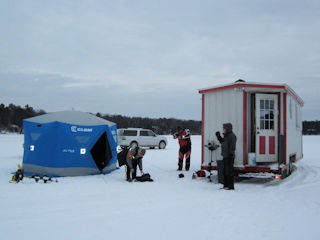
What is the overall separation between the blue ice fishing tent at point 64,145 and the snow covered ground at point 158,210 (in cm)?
90

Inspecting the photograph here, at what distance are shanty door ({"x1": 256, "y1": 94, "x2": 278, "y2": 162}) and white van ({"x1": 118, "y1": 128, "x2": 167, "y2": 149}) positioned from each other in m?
13.6

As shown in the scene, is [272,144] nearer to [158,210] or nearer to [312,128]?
[158,210]

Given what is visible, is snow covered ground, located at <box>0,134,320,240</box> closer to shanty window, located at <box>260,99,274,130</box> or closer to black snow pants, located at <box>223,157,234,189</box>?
black snow pants, located at <box>223,157,234,189</box>

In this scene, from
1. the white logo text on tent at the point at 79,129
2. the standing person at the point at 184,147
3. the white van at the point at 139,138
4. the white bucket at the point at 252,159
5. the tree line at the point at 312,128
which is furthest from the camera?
the tree line at the point at 312,128

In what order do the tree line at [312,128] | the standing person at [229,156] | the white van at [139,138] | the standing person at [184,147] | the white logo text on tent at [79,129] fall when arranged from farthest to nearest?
the tree line at [312,128] < the white van at [139,138] < the standing person at [184,147] < the white logo text on tent at [79,129] < the standing person at [229,156]

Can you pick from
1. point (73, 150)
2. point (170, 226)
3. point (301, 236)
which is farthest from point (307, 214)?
point (73, 150)

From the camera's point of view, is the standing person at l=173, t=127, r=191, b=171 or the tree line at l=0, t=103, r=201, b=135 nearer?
the standing person at l=173, t=127, r=191, b=171

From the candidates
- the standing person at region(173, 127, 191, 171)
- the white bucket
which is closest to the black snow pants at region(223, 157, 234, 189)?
the white bucket

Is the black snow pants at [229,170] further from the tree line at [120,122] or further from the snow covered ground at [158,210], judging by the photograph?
the tree line at [120,122]

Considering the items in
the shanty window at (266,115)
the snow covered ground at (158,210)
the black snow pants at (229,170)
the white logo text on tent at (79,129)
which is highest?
the shanty window at (266,115)

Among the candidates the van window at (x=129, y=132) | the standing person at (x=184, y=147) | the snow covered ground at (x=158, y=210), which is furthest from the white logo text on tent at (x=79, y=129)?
the van window at (x=129, y=132)

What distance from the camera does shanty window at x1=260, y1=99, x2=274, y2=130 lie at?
9242 mm

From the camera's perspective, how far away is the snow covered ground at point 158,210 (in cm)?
453

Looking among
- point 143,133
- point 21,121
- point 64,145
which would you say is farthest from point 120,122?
point 64,145
